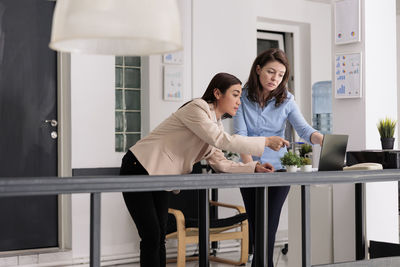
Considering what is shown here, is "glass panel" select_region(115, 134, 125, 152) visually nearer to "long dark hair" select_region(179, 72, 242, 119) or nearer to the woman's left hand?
"long dark hair" select_region(179, 72, 242, 119)

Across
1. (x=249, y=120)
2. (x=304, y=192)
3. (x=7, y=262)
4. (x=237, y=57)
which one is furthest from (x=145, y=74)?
(x=304, y=192)

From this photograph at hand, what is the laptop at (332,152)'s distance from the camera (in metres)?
2.80

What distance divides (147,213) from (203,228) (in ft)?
3.44

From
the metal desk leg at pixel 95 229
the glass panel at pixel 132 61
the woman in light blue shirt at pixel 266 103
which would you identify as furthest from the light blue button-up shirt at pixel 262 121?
the glass panel at pixel 132 61

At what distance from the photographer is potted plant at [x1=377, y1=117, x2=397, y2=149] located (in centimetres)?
358

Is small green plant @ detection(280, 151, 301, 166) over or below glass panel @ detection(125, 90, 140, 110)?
below

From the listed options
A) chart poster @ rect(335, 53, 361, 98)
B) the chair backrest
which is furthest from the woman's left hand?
the chair backrest

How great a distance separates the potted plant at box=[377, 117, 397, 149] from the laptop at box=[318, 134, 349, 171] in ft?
2.52

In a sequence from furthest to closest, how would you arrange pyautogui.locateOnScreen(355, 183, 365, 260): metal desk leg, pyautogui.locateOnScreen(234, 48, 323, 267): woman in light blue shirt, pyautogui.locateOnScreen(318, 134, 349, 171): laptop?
pyautogui.locateOnScreen(234, 48, 323, 267): woman in light blue shirt
pyautogui.locateOnScreen(318, 134, 349, 171): laptop
pyautogui.locateOnScreen(355, 183, 365, 260): metal desk leg

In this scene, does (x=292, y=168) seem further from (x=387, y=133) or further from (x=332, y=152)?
(x=387, y=133)

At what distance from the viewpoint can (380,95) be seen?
3.86 meters

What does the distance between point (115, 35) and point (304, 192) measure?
72cm

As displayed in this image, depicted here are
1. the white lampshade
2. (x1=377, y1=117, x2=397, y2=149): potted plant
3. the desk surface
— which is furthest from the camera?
(x1=377, y1=117, x2=397, y2=149): potted plant

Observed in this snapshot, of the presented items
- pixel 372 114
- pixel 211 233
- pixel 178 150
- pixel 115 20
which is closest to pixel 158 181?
pixel 115 20
